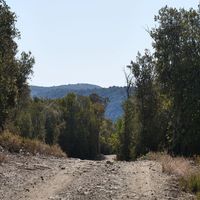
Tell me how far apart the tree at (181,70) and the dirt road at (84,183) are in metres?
18.4

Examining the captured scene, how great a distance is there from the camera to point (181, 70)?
38156 mm

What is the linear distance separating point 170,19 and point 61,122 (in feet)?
177

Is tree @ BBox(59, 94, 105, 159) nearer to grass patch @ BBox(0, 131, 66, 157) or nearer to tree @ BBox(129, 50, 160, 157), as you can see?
tree @ BBox(129, 50, 160, 157)

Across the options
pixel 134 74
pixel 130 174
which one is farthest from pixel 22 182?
pixel 134 74

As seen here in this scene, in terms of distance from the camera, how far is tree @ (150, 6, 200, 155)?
125 feet

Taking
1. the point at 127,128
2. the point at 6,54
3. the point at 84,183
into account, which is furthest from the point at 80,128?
the point at 84,183

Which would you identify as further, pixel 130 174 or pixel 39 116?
pixel 39 116

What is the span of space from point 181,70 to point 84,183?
2393 cm

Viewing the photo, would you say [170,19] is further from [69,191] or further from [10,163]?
[69,191]

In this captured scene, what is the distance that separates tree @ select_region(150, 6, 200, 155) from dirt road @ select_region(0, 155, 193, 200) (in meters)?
18.4

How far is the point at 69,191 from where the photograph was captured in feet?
46.3

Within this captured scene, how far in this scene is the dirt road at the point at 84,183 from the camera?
44.4 feet

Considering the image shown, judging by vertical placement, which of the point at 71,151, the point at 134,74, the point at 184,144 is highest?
the point at 134,74

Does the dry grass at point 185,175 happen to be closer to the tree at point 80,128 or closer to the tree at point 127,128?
the tree at point 127,128
